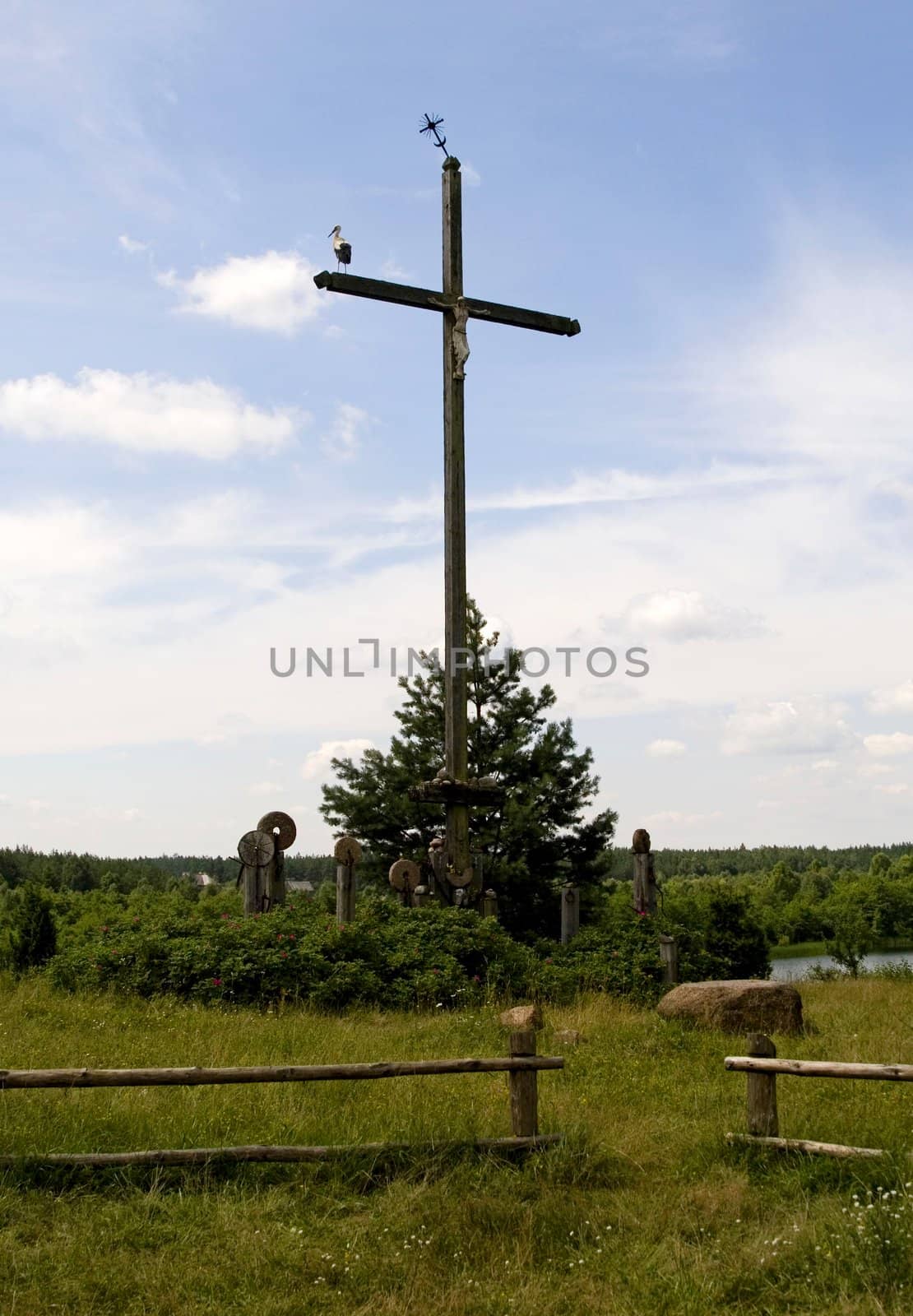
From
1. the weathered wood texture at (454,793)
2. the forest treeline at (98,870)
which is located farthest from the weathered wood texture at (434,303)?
the forest treeline at (98,870)

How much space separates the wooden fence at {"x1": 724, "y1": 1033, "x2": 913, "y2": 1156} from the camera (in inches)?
279

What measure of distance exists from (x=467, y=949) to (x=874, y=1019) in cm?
479

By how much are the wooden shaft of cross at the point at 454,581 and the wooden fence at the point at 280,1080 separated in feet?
27.4

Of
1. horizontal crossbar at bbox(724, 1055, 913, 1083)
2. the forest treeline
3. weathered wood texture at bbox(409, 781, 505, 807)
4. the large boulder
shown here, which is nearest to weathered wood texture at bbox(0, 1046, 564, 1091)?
horizontal crossbar at bbox(724, 1055, 913, 1083)

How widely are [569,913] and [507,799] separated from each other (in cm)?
854

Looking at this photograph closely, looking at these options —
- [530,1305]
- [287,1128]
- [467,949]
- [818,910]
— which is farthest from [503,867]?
[818,910]

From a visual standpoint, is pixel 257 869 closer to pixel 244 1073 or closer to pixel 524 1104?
pixel 244 1073

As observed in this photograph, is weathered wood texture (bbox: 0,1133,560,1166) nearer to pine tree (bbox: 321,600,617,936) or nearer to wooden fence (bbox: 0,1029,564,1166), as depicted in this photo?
wooden fence (bbox: 0,1029,564,1166)

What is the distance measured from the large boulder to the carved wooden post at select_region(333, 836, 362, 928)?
4891 mm

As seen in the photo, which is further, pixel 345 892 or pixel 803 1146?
pixel 345 892

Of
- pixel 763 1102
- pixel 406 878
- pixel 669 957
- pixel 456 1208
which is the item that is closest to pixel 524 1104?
pixel 456 1208

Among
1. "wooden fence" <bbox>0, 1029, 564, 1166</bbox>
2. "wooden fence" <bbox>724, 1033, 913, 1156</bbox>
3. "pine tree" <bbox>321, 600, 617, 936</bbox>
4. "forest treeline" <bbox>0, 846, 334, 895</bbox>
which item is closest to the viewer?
"wooden fence" <bbox>0, 1029, 564, 1166</bbox>

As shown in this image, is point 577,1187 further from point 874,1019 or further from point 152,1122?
point 874,1019

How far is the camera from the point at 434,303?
16.3 metres
